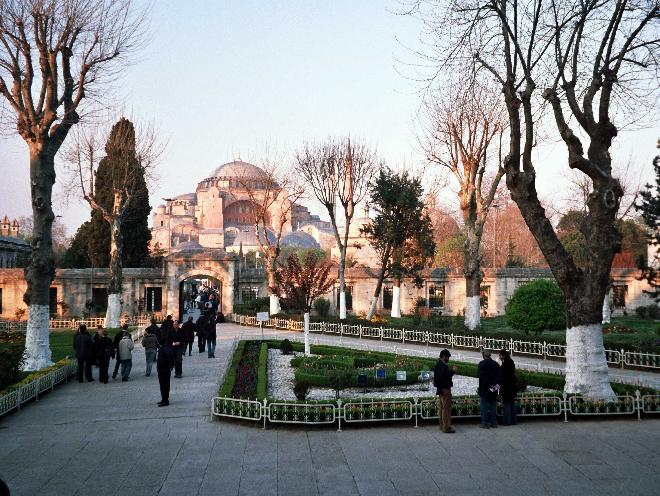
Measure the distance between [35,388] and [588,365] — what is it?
11294 mm

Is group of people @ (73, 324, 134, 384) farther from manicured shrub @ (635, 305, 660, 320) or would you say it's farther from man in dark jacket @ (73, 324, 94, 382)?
manicured shrub @ (635, 305, 660, 320)

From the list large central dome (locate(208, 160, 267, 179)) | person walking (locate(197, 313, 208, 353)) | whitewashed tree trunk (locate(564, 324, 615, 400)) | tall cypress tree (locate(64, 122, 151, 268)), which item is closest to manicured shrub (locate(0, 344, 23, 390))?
person walking (locate(197, 313, 208, 353))

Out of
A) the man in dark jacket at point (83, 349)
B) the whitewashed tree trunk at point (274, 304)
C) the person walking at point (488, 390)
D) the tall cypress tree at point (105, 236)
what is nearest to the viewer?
the person walking at point (488, 390)

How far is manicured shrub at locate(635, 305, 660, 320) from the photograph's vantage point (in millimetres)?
32094

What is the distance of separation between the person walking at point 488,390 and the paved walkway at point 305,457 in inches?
10.6

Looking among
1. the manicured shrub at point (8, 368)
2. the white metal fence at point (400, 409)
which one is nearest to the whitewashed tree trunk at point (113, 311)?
the manicured shrub at point (8, 368)

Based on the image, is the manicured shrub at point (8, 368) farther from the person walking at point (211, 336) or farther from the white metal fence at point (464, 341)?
the white metal fence at point (464, 341)

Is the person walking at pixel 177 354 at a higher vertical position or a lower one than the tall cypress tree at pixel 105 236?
lower

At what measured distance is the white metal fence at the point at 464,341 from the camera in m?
16.8

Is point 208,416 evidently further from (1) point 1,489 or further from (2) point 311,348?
(2) point 311,348

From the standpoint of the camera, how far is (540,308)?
20531 millimetres

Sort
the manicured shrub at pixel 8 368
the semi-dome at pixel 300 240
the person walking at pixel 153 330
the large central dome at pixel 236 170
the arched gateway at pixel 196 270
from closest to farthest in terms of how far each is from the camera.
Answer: the manicured shrub at pixel 8 368
the person walking at pixel 153 330
the arched gateway at pixel 196 270
the semi-dome at pixel 300 240
the large central dome at pixel 236 170

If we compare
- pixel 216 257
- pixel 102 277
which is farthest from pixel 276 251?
pixel 102 277

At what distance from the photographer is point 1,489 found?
380 centimetres
